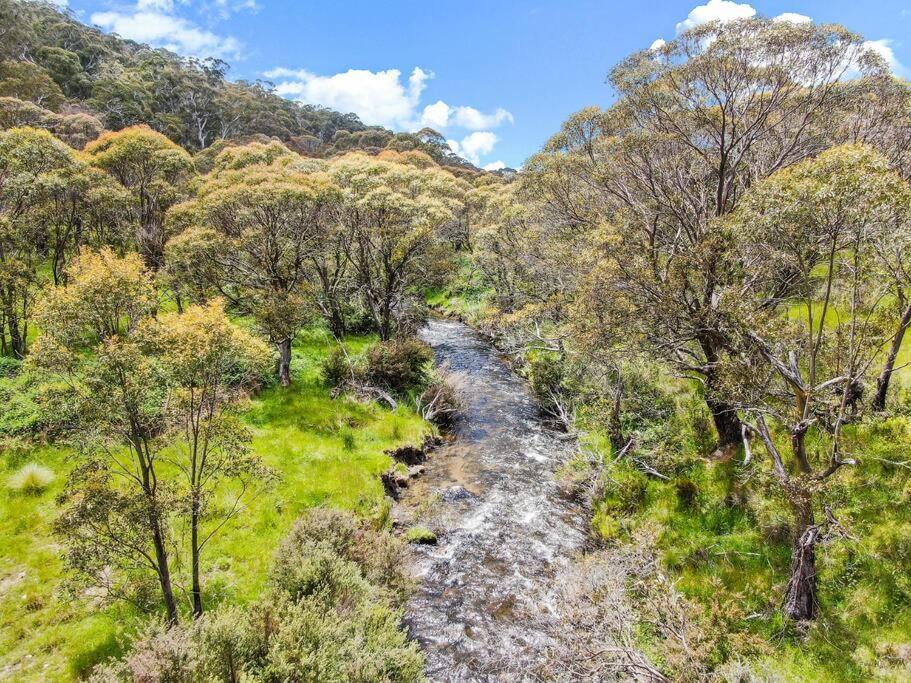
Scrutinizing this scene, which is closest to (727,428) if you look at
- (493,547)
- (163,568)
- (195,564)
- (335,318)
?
(493,547)

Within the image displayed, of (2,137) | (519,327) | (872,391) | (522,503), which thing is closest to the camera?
(872,391)

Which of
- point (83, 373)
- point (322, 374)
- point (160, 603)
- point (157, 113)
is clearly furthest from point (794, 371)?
point (157, 113)

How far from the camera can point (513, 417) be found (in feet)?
78.0

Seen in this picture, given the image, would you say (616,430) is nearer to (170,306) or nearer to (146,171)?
(170,306)

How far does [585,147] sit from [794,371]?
51.2ft

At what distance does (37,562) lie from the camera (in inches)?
425

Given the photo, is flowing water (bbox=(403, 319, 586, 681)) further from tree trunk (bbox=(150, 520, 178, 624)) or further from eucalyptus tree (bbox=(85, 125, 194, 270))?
eucalyptus tree (bbox=(85, 125, 194, 270))

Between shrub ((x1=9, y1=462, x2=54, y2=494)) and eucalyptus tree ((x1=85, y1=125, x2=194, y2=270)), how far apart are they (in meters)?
16.1

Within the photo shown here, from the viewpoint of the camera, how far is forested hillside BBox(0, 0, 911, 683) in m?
8.25

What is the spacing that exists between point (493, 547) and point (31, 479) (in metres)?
14.3

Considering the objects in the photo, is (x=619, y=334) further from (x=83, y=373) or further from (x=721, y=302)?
(x=83, y=373)

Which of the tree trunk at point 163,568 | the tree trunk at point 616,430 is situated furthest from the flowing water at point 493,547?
the tree trunk at point 163,568

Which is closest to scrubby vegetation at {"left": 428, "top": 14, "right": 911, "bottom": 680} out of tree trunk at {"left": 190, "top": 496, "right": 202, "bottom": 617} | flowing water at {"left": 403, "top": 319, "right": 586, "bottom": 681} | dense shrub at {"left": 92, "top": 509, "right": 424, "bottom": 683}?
flowing water at {"left": 403, "top": 319, "right": 586, "bottom": 681}

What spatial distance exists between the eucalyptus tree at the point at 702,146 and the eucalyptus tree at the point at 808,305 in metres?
0.92
